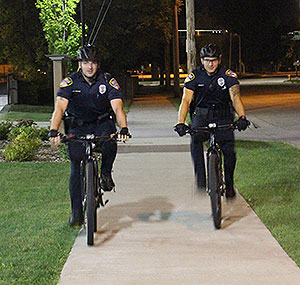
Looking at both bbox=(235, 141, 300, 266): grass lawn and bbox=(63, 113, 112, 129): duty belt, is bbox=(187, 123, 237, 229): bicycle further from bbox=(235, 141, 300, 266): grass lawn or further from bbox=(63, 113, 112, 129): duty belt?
bbox=(63, 113, 112, 129): duty belt

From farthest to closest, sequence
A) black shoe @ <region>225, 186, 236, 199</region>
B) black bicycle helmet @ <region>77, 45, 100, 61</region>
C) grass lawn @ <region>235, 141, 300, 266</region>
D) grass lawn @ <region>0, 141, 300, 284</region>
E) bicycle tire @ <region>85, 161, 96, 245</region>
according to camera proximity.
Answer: black shoe @ <region>225, 186, 236, 199</region>, grass lawn @ <region>235, 141, 300, 266</region>, black bicycle helmet @ <region>77, 45, 100, 61</region>, bicycle tire @ <region>85, 161, 96, 245</region>, grass lawn @ <region>0, 141, 300, 284</region>

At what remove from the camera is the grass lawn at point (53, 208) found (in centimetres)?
646

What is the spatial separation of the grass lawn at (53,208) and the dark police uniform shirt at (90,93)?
4.17 feet

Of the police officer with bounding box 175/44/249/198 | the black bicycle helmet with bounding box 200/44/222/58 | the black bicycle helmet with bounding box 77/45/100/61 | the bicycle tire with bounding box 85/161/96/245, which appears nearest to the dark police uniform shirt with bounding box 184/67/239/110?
the police officer with bounding box 175/44/249/198

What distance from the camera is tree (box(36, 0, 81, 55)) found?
741 inches

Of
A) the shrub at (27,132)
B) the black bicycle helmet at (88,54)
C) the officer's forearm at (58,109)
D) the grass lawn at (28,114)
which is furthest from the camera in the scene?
the grass lawn at (28,114)

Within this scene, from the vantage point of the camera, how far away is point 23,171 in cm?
1216

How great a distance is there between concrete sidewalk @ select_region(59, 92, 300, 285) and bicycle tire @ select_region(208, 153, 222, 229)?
154mm

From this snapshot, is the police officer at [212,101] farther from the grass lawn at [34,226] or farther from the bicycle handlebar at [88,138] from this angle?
the grass lawn at [34,226]

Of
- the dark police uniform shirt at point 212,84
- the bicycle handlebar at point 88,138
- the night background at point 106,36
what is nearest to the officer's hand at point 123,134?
the bicycle handlebar at point 88,138

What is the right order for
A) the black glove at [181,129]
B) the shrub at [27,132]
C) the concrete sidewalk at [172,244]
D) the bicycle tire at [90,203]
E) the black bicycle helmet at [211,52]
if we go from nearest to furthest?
the concrete sidewalk at [172,244]
the bicycle tire at [90,203]
the black glove at [181,129]
the black bicycle helmet at [211,52]
the shrub at [27,132]

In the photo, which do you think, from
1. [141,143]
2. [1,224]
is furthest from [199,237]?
[141,143]

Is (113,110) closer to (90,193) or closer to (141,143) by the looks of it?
(90,193)

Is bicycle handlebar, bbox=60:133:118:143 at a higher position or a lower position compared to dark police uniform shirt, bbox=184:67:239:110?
lower
